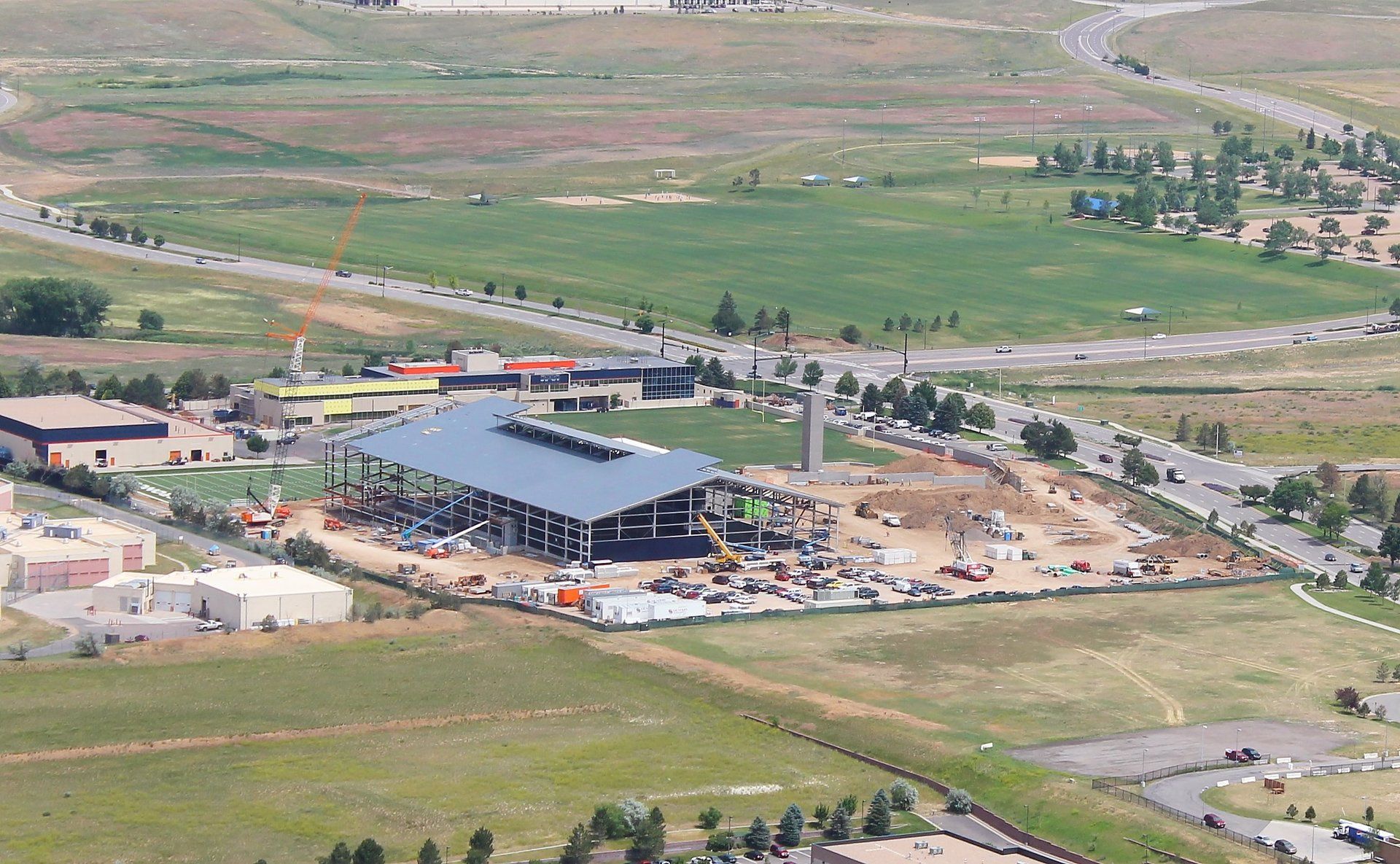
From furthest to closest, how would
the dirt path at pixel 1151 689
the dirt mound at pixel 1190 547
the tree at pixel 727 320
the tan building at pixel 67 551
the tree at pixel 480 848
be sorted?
the tree at pixel 727 320 → the dirt mound at pixel 1190 547 → the tan building at pixel 67 551 → the dirt path at pixel 1151 689 → the tree at pixel 480 848

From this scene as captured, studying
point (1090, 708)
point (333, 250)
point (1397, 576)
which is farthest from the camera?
point (333, 250)

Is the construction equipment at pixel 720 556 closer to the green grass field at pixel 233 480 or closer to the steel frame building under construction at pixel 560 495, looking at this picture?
the steel frame building under construction at pixel 560 495

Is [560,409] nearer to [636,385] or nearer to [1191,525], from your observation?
[636,385]

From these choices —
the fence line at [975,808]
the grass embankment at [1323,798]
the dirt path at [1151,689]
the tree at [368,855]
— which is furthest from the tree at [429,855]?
the dirt path at [1151,689]

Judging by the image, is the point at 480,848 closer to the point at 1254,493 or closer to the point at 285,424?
the point at 1254,493

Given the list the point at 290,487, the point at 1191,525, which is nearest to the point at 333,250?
the point at 290,487

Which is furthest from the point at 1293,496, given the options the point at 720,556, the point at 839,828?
the point at 839,828

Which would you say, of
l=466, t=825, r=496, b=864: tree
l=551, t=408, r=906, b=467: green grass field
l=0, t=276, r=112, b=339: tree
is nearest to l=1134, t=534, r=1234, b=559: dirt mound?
l=551, t=408, r=906, b=467: green grass field
